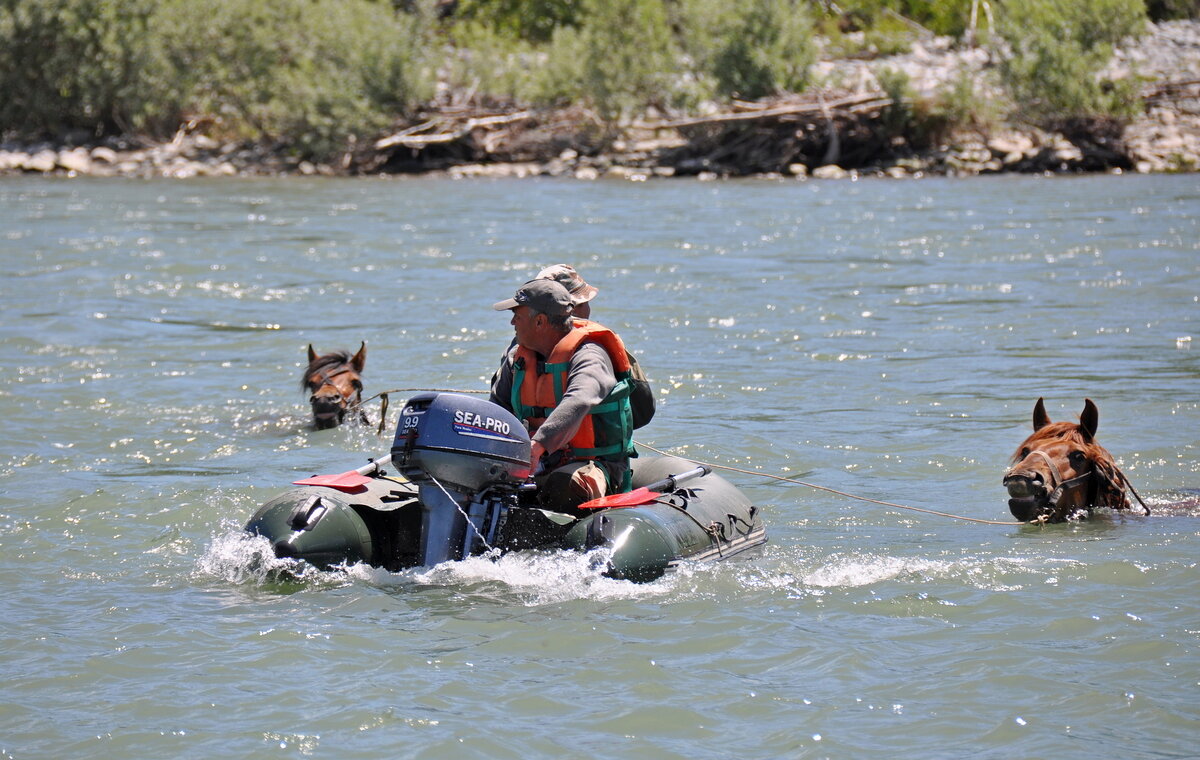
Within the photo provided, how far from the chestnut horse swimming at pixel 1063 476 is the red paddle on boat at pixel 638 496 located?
1.59 metres

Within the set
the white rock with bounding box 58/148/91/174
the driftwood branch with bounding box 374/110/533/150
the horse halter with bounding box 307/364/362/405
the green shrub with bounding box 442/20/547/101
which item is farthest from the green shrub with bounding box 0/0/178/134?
the horse halter with bounding box 307/364/362/405

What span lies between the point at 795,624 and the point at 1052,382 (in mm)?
6254

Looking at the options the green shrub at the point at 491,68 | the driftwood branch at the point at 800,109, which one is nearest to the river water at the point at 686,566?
the driftwood branch at the point at 800,109

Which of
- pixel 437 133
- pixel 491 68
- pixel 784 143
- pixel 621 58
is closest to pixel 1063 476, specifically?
pixel 784 143

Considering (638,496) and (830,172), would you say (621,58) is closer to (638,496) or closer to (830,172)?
(830,172)

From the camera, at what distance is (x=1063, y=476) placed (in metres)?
7.07

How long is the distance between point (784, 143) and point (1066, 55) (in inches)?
265

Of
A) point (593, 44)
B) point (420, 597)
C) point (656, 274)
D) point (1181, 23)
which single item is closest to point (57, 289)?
point (656, 274)

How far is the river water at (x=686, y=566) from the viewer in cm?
496

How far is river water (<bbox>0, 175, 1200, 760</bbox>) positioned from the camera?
4.96 metres

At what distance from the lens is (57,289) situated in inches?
677

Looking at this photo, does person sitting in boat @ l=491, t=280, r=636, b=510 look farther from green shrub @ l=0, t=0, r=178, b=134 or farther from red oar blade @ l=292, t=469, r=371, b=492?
green shrub @ l=0, t=0, r=178, b=134

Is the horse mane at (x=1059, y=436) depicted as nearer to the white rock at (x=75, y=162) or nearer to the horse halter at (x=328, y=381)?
the horse halter at (x=328, y=381)

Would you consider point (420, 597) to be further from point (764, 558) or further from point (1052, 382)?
point (1052, 382)
